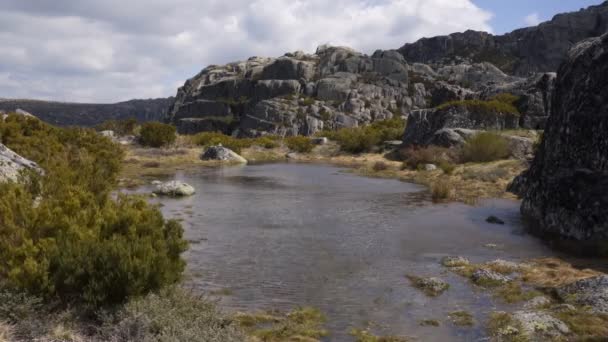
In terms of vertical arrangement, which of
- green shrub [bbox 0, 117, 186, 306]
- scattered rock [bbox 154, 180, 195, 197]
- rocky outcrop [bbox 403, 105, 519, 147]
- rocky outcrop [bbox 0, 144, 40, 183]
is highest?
rocky outcrop [bbox 403, 105, 519, 147]

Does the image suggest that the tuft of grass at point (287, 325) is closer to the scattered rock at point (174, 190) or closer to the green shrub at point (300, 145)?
the scattered rock at point (174, 190)

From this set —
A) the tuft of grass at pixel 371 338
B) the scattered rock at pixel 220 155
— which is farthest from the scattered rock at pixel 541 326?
the scattered rock at pixel 220 155

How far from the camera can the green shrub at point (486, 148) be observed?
47.6m

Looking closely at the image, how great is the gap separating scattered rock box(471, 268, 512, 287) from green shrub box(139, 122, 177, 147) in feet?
197

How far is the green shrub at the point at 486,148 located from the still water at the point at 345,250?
1616cm

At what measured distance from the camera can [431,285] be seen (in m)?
14.1

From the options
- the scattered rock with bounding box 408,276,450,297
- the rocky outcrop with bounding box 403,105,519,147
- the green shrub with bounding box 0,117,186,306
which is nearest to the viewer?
the green shrub with bounding box 0,117,186,306

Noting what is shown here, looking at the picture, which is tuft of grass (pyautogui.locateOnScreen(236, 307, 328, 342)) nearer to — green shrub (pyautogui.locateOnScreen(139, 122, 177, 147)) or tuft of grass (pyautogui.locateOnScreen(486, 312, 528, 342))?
tuft of grass (pyautogui.locateOnScreen(486, 312, 528, 342))

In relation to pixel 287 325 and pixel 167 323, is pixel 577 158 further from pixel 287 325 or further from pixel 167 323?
pixel 167 323

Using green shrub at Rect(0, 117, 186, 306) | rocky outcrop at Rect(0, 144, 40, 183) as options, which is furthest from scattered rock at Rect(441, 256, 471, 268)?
rocky outcrop at Rect(0, 144, 40, 183)

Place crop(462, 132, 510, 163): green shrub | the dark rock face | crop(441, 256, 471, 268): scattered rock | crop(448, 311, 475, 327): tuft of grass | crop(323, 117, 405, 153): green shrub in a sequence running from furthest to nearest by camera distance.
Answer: crop(323, 117, 405, 153): green shrub → crop(462, 132, 510, 163): green shrub → the dark rock face → crop(441, 256, 471, 268): scattered rock → crop(448, 311, 475, 327): tuft of grass

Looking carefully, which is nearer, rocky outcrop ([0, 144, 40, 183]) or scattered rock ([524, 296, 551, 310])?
scattered rock ([524, 296, 551, 310])

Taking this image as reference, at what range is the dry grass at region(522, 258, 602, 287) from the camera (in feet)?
48.0

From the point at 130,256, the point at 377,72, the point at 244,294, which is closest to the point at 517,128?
the point at 244,294
